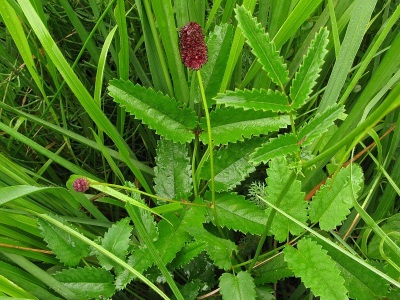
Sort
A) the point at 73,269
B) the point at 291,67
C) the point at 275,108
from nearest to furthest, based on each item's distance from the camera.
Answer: the point at 275,108 < the point at 73,269 < the point at 291,67

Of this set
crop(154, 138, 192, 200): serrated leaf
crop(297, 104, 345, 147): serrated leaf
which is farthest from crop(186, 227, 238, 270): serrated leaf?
crop(297, 104, 345, 147): serrated leaf

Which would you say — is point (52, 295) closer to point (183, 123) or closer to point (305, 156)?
point (183, 123)

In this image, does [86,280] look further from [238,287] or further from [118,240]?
[238,287]

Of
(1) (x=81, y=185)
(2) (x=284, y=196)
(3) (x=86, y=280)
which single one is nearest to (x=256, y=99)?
(2) (x=284, y=196)

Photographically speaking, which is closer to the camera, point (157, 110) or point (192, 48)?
point (192, 48)

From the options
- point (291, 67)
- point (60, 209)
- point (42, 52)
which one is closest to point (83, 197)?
point (60, 209)

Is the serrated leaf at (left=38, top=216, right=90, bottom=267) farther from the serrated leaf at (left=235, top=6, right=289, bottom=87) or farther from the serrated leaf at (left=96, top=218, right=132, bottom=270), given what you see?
the serrated leaf at (left=235, top=6, right=289, bottom=87)

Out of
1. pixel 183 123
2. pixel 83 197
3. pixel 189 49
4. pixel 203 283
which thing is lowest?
pixel 203 283

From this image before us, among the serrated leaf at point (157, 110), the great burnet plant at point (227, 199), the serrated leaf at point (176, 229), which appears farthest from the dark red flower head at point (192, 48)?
the serrated leaf at point (176, 229)
